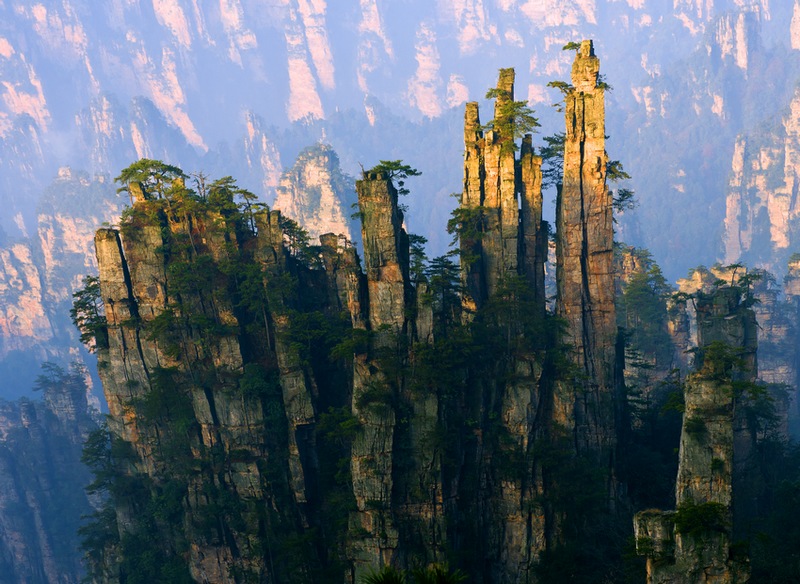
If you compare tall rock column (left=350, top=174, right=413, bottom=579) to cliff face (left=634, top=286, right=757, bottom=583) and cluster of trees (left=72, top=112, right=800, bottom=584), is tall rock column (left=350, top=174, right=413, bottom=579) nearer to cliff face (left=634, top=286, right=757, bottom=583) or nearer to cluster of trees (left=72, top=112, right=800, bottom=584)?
cluster of trees (left=72, top=112, right=800, bottom=584)

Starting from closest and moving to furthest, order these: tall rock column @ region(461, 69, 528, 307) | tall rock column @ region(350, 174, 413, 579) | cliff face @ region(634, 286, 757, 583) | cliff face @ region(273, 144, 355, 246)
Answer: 1. cliff face @ region(634, 286, 757, 583)
2. tall rock column @ region(350, 174, 413, 579)
3. tall rock column @ region(461, 69, 528, 307)
4. cliff face @ region(273, 144, 355, 246)

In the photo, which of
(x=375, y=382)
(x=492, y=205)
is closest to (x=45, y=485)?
(x=375, y=382)

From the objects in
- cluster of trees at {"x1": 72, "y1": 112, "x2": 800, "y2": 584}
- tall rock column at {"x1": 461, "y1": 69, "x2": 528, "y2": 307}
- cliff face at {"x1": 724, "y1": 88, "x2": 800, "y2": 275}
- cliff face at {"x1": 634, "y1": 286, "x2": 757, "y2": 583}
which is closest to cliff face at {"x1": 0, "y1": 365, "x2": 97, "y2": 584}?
cluster of trees at {"x1": 72, "y1": 112, "x2": 800, "y2": 584}

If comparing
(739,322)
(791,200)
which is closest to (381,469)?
(739,322)

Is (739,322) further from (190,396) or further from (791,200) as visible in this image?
(791,200)

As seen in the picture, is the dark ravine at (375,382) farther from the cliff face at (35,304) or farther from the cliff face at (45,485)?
the cliff face at (35,304)

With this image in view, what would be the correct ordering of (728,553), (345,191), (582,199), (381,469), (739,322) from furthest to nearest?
(345,191)
(739,322)
(582,199)
(381,469)
(728,553)
